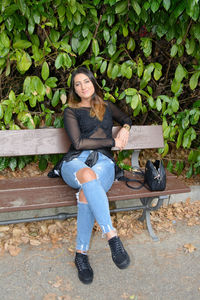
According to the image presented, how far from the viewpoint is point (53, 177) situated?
7.60 ft

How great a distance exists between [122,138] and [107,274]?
1118mm

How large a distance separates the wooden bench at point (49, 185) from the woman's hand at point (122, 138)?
0.13m

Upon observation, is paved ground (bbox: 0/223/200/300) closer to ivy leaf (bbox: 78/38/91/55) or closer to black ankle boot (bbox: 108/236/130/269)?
black ankle boot (bbox: 108/236/130/269)

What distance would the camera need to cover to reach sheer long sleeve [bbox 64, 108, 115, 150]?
215 cm

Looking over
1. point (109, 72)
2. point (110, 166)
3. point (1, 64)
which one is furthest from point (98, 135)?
point (1, 64)

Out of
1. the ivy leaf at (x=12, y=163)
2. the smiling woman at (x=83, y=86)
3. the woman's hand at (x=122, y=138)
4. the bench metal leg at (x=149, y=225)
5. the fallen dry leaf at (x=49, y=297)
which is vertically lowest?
the fallen dry leaf at (x=49, y=297)

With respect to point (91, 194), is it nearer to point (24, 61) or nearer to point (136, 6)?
point (24, 61)

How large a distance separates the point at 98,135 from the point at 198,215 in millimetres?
1350

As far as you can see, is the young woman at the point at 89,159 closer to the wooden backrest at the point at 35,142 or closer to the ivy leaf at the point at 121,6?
the wooden backrest at the point at 35,142

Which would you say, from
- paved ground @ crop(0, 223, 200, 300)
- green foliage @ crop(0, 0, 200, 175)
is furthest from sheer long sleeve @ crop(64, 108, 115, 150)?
paved ground @ crop(0, 223, 200, 300)

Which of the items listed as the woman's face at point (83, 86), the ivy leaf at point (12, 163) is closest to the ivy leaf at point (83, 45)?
the woman's face at point (83, 86)

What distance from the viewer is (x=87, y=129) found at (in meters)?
2.30

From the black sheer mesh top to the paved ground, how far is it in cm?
81

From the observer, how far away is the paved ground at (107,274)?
5.59 ft
